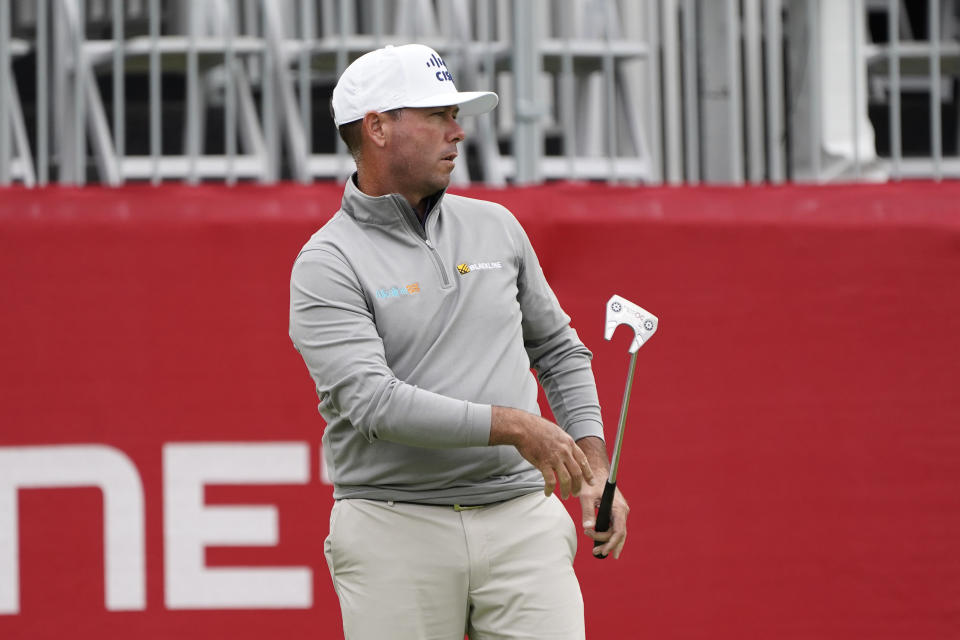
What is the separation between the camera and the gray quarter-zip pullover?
8.71ft

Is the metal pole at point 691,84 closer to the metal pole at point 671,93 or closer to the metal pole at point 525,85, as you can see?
the metal pole at point 671,93

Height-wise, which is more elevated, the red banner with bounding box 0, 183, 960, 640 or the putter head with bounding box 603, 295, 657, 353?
the putter head with bounding box 603, 295, 657, 353

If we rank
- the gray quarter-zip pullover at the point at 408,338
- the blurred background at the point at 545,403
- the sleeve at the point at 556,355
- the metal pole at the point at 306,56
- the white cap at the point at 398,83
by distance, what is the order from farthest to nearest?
the metal pole at the point at 306,56, the blurred background at the point at 545,403, the sleeve at the point at 556,355, the white cap at the point at 398,83, the gray quarter-zip pullover at the point at 408,338

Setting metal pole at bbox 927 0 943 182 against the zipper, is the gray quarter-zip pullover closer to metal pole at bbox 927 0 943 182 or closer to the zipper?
the zipper

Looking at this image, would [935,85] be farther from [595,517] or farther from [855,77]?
[595,517]

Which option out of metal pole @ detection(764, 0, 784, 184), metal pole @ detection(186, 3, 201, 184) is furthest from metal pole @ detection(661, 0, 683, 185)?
metal pole @ detection(186, 3, 201, 184)

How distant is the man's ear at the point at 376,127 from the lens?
2.81m

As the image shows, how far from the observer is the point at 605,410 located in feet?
14.1

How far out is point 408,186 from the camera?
9.27ft

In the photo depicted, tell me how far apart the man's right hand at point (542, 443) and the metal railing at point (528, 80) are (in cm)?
207

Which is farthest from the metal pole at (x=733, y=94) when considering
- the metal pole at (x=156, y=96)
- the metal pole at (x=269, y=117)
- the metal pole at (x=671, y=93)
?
the metal pole at (x=156, y=96)

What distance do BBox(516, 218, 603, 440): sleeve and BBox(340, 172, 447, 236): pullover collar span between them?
25cm

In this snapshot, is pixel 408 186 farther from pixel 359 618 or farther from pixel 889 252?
pixel 889 252

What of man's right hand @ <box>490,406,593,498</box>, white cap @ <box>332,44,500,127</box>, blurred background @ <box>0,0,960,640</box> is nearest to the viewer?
man's right hand @ <box>490,406,593,498</box>
